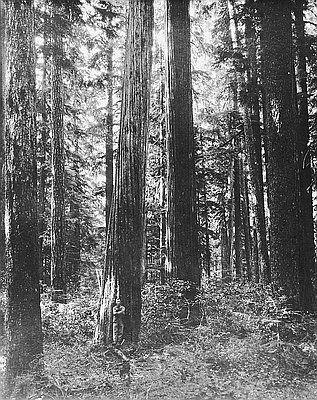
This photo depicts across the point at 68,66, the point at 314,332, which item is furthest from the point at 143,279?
the point at 68,66

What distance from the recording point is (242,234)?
581 cm

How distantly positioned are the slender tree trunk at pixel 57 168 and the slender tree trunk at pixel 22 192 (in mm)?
536

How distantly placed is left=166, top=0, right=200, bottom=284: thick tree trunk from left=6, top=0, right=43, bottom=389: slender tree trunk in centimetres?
168

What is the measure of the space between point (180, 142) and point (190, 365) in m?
2.49

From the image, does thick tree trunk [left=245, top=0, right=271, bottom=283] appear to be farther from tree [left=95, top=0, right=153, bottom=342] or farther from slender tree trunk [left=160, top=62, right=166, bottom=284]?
tree [left=95, top=0, right=153, bottom=342]

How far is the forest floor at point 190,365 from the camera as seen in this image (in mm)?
3074

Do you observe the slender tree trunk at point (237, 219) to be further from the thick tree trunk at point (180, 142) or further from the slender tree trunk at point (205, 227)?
the thick tree trunk at point (180, 142)

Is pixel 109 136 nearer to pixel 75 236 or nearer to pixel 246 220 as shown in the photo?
pixel 75 236

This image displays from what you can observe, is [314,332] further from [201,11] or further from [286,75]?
[201,11]

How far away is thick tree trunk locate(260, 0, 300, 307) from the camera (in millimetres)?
4184

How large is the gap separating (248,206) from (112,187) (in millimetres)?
2341

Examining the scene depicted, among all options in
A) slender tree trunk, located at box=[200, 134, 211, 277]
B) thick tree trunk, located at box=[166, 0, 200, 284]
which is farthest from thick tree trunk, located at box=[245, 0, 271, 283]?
thick tree trunk, located at box=[166, 0, 200, 284]

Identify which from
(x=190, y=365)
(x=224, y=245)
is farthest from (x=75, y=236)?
(x=224, y=245)

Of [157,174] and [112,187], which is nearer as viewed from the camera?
[112,187]
